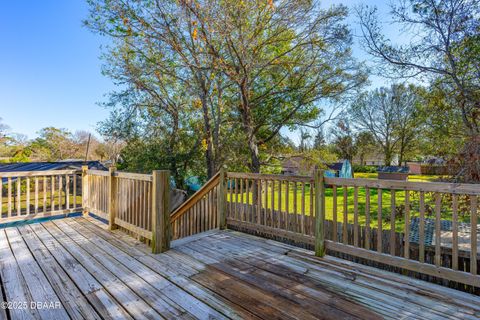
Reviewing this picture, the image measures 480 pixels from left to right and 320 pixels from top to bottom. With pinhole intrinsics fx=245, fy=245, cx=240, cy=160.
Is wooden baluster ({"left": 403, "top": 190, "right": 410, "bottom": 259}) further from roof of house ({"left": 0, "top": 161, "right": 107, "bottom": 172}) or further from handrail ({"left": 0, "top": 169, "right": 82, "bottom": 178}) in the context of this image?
roof of house ({"left": 0, "top": 161, "right": 107, "bottom": 172})

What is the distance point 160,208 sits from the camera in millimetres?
3006

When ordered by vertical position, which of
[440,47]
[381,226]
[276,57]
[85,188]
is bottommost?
[381,226]

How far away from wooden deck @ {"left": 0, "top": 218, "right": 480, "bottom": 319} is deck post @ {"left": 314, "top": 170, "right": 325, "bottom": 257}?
5.3 inches

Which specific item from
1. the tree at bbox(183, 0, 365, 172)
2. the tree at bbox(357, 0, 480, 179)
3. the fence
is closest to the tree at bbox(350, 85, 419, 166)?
the tree at bbox(183, 0, 365, 172)

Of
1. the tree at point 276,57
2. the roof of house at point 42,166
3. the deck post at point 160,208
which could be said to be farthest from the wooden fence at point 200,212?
the roof of house at point 42,166

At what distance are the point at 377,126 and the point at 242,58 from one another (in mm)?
18751

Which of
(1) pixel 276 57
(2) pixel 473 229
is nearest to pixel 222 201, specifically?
(2) pixel 473 229

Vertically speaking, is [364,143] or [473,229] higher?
[364,143]

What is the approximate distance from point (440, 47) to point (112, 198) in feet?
18.7

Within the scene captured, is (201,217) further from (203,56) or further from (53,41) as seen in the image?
(53,41)

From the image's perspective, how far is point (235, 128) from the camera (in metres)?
6.35

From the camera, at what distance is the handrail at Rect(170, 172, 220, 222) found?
13.7ft

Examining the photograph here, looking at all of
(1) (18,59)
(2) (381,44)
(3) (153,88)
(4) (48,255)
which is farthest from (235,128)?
(1) (18,59)

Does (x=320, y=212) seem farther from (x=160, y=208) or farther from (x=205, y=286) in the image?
(x=160, y=208)
